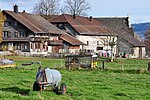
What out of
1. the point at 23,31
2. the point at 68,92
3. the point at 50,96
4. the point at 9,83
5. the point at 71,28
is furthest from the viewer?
the point at 71,28

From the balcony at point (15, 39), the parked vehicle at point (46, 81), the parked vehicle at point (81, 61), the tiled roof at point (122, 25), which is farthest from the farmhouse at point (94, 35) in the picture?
the parked vehicle at point (46, 81)

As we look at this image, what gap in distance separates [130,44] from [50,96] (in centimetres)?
7522

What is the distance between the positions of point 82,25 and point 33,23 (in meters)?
17.3

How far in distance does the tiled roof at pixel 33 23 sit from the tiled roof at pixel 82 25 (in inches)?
299

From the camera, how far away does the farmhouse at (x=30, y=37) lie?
77375mm

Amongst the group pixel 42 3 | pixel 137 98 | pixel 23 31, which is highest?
A: pixel 42 3

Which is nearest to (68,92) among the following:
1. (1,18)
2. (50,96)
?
(50,96)

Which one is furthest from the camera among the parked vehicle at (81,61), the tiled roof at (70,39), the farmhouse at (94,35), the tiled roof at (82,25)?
the tiled roof at (82,25)

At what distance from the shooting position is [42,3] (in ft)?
372

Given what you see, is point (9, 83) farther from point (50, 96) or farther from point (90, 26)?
point (90, 26)

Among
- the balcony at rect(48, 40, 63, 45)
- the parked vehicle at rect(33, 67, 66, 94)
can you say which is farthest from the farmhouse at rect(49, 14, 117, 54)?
the parked vehicle at rect(33, 67, 66, 94)

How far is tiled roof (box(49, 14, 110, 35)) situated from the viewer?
91.4 m

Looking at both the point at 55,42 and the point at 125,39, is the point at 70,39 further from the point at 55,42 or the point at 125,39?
the point at 125,39

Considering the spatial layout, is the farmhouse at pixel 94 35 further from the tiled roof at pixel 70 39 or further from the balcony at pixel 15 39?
the balcony at pixel 15 39
